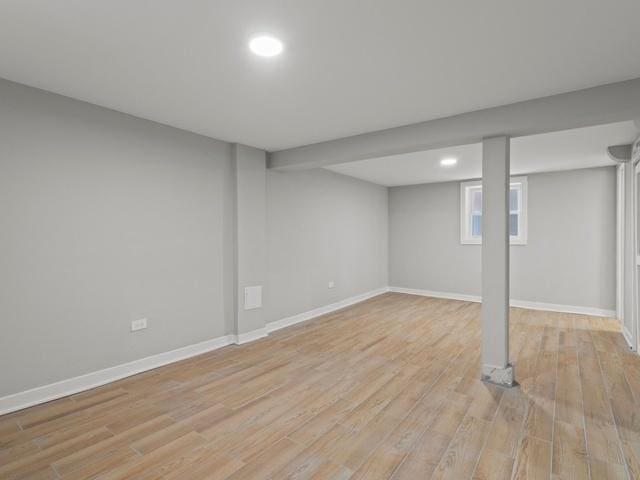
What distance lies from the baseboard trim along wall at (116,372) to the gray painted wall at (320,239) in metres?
0.49

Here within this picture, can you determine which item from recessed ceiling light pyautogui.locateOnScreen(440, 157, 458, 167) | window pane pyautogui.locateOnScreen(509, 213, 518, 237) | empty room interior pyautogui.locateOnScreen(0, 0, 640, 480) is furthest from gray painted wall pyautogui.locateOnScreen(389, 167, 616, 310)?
recessed ceiling light pyautogui.locateOnScreen(440, 157, 458, 167)

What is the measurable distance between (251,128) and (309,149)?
879 mm

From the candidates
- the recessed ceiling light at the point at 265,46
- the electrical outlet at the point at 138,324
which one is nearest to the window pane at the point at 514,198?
the recessed ceiling light at the point at 265,46

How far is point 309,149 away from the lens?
4.24 m

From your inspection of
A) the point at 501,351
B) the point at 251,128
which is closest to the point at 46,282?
the point at 251,128

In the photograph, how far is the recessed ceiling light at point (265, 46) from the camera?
194 cm

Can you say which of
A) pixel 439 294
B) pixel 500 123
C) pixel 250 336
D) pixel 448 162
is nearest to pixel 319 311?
pixel 250 336

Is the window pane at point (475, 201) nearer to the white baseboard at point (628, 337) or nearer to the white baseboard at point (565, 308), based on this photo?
the white baseboard at point (565, 308)

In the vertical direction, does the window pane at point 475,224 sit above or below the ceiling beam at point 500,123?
below

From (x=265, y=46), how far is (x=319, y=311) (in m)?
4.38

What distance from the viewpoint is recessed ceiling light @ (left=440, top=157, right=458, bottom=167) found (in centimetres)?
495

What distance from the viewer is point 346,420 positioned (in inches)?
96.7

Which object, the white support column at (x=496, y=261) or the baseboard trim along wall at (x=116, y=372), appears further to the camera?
the white support column at (x=496, y=261)

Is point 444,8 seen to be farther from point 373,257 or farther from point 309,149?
point 373,257
